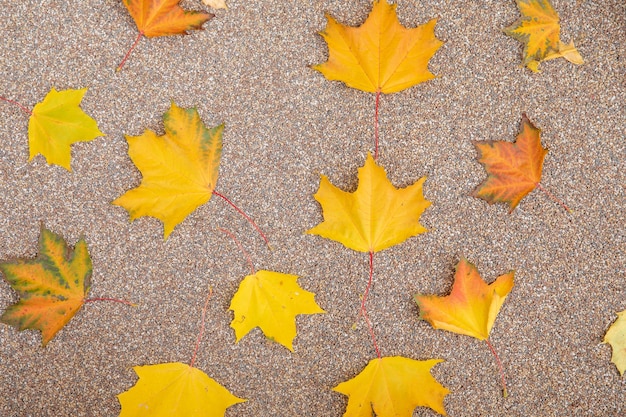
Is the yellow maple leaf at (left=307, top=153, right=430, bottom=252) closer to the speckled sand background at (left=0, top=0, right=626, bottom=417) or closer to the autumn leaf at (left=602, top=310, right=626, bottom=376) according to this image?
the speckled sand background at (left=0, top=0, right=626, bottom=417)

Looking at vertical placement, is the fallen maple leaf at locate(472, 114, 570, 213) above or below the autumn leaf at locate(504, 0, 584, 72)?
below

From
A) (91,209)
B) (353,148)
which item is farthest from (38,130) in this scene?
(353,148)

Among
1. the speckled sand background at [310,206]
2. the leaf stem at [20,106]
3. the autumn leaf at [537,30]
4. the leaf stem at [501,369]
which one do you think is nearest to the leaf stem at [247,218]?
the speckled sand background at [310,206]

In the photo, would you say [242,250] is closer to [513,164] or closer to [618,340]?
[513,164]

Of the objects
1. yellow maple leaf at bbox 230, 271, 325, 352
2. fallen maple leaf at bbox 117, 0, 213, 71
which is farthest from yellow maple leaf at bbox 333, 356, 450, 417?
fallen maple leaf at bbox 117, 0, 213, 71

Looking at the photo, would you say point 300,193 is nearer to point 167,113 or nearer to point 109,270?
point 167,113

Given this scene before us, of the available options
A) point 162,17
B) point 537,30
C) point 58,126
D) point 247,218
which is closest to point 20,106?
point 58,126
